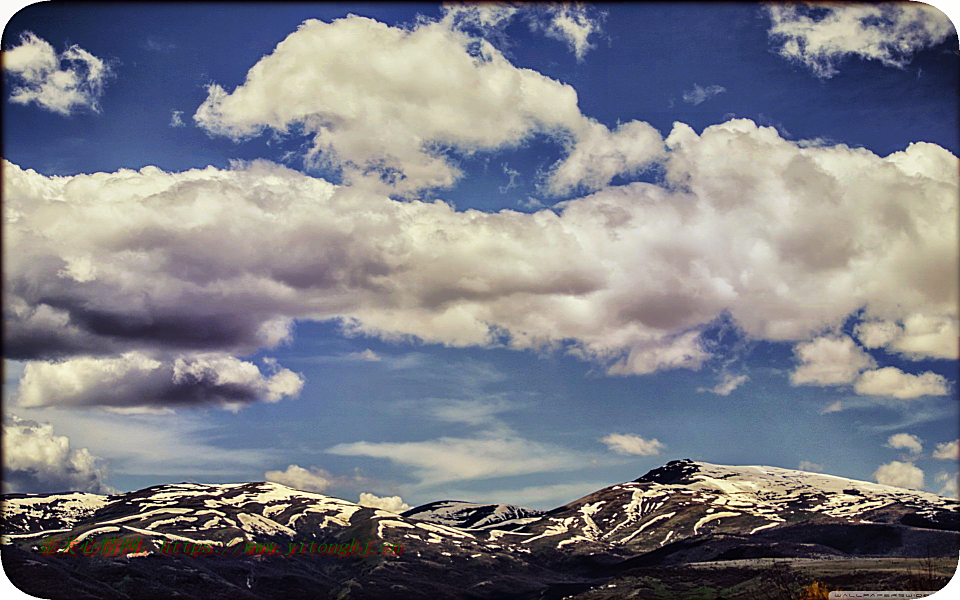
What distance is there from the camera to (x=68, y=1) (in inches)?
3647

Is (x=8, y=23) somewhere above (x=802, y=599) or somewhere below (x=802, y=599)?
above

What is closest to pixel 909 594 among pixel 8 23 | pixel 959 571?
pixel 959 571

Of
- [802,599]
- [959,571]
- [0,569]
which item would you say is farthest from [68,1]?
[802,599]

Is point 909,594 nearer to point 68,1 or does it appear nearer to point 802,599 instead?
point 802,599

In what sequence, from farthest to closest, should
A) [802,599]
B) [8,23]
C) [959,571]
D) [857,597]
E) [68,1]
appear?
[802,599], [857,597], [959,571], [68,1], [8,23]

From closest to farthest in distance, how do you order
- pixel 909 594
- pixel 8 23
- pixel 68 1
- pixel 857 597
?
pixel 8 23
pixel 68 1
pixel 909 594
pixel 857 597

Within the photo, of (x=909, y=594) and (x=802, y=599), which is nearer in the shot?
(x=909, y=594)

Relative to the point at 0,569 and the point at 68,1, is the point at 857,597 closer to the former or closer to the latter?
the point at 0,569

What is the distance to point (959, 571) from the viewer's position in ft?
336

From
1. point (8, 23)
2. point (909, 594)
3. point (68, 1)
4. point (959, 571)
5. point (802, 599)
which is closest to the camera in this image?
point (8, 23)

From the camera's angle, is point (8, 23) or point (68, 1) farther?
point (68, 1)

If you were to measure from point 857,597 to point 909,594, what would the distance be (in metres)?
11.1

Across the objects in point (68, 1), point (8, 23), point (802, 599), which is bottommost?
point (802, 599)

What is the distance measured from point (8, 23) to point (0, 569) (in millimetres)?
59312
